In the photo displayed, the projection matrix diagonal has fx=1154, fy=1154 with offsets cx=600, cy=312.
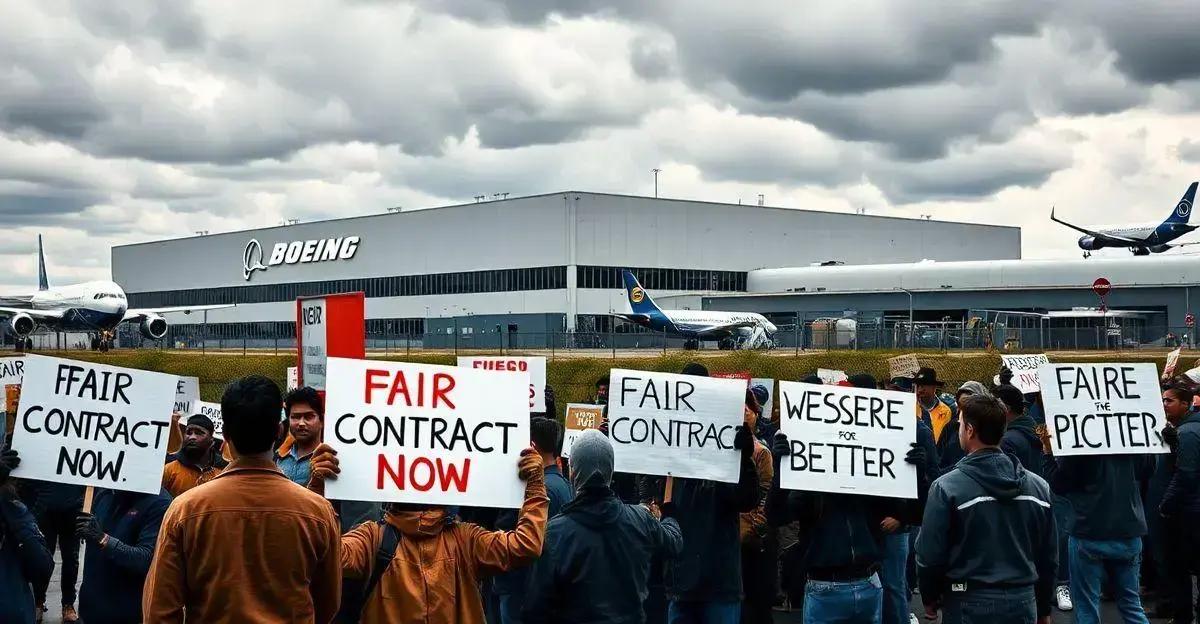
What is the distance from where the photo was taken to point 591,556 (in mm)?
5496

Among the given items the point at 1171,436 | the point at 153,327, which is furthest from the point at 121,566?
the point at 153,327

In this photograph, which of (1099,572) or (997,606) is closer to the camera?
(997,606)

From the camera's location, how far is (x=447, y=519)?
5078mm

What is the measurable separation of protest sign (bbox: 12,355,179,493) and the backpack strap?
1778 mm

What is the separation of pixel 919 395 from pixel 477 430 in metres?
7.33

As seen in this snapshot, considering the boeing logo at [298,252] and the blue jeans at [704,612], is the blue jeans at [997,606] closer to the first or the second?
the blue jeans at [704,612]

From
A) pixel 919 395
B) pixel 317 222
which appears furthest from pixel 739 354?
pixel 317 222

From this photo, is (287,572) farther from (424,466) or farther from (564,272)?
(564,272)

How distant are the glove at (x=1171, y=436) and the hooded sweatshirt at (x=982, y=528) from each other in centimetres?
276

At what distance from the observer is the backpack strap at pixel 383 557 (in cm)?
486

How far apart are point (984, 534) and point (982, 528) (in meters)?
0.03

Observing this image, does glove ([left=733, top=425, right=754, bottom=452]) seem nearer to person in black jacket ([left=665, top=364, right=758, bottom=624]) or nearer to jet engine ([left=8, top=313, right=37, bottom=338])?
person in black jacket ([left=665, top=364, right=758, bottom=624])

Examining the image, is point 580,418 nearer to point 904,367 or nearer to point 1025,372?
point 904,367

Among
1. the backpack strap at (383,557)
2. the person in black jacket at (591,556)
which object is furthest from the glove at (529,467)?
the backpack strap at (383,557)
